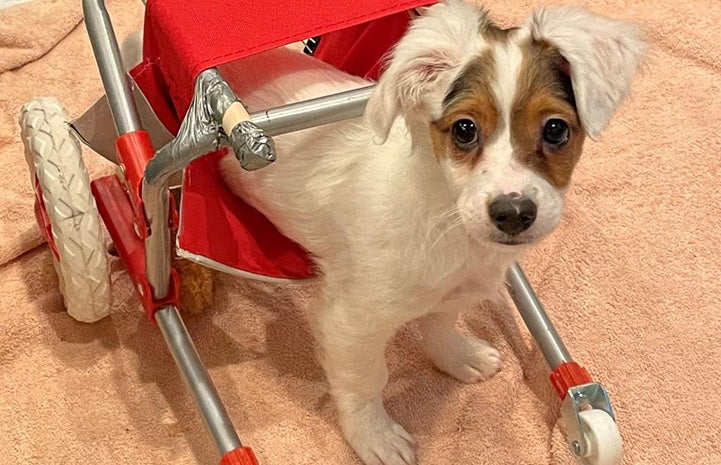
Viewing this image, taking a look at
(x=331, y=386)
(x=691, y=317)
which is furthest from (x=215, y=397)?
(x=691, y=317)

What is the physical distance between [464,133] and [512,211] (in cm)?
10

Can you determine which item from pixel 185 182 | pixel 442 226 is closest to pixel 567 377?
pixel 442 226

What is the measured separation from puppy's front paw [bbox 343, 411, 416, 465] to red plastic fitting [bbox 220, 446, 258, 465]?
0.19 m

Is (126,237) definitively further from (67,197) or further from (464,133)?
(464,133)

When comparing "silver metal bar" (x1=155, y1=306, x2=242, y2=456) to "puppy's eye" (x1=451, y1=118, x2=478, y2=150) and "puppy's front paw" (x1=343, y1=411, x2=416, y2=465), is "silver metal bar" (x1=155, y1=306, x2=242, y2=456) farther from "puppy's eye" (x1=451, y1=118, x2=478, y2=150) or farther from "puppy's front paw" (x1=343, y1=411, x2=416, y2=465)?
"puppy's eye" (x1=451, y1=118, x2=478, y2=150)

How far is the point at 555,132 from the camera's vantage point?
3.06 ft

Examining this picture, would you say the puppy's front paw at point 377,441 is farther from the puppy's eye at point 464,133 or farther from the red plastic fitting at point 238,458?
the puppy's eye at point 464,133

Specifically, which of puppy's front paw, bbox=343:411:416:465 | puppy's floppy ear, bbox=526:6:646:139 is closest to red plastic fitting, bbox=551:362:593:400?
puppy's front paw, bbox=343:411:416:465

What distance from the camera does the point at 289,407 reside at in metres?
1.39

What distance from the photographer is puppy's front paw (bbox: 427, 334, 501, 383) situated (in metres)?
1.40

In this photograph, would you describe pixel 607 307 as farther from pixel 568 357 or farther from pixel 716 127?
pixel 716 127

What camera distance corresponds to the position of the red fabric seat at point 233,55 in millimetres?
1058

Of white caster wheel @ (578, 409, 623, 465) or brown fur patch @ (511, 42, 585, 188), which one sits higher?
brown fur patch @ (511, 42, 585, 188)

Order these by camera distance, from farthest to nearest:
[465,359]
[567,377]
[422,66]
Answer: [465,359]
[567,377]
[422,66]
